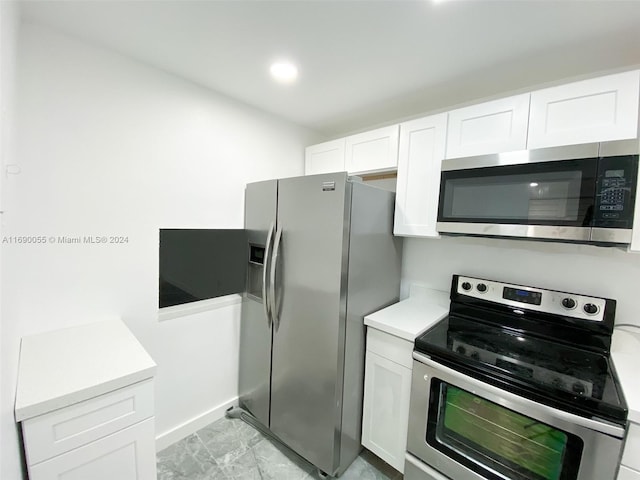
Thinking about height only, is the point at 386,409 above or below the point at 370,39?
below

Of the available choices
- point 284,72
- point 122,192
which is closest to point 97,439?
point 122,192

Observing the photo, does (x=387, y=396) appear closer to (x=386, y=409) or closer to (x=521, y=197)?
(x=386, y=409)

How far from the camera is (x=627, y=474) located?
93 cm

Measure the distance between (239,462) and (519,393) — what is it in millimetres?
1681

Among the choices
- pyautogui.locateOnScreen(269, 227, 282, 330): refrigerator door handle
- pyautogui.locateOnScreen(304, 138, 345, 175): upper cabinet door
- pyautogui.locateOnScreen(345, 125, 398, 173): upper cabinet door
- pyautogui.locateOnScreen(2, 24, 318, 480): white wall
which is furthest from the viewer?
pyautogui.locateOnScreen(304, 138, 345, 175): upper cabinet door

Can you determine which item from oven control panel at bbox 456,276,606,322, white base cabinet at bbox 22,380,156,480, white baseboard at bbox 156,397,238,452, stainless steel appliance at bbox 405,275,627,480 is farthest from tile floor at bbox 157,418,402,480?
oven control panel at bbox 456,276,606,322

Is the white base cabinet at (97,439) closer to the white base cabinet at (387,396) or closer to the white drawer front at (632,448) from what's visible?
the white base cabinet at (387,396)

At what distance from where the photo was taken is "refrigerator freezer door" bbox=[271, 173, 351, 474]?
151 centimetres

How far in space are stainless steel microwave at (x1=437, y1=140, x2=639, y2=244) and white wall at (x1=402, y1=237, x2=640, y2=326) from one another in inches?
18.0

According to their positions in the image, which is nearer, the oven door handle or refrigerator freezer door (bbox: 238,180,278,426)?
the oven door handle

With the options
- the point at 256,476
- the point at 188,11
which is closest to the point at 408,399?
the point at 256,476

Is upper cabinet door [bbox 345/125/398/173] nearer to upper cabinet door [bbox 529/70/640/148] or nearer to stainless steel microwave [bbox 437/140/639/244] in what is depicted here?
stainless steel microwave [bbox 437/140/639/244]

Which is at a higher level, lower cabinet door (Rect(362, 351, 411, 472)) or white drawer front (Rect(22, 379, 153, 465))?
white drawer front (Rect(22, 379, 153, 465))

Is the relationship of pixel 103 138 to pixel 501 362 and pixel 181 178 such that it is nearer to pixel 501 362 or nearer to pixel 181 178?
pixel 181 178
